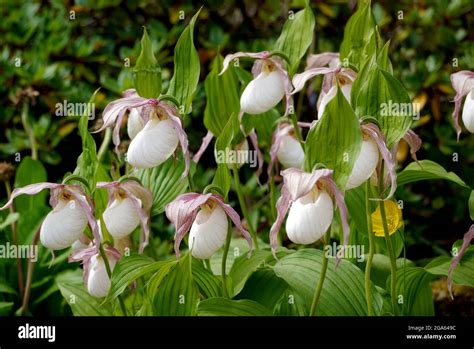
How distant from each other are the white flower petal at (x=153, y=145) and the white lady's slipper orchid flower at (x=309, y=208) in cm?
27

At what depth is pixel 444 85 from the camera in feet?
8.35

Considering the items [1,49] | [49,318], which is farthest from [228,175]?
[1,49]

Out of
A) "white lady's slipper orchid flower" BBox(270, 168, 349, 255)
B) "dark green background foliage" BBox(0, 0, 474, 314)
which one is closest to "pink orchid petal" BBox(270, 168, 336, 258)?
"white lady's slipper orchid flower" BBox(270, 168, 349, 255)

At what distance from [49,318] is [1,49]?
4.48 ft

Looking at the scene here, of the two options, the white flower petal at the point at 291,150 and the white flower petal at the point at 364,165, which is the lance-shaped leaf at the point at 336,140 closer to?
the white flower petal at the point at 364,165

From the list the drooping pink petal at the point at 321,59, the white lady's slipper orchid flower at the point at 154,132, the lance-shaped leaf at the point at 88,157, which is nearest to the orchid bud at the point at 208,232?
the white lady's slipper orchid flower at the point at 154,132

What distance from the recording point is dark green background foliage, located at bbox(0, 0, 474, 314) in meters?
2.48

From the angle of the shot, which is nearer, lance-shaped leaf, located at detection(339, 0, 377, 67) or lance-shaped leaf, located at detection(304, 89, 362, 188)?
lance-shaped leaf, located at detection(304, 89, 362, 188)

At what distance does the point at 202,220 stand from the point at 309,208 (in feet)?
0.70

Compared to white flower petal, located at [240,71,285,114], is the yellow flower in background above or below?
below

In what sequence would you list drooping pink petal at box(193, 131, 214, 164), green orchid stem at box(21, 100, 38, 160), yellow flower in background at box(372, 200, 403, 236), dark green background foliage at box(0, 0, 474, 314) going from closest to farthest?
yellow flower in background at box(372, 200, 403, 236), drooping pink petal at box(193, 131, 214, 164), green orchid stem at box(21, 100, 38, 160), dark green background foliage at box(0, 0, 474, 314)

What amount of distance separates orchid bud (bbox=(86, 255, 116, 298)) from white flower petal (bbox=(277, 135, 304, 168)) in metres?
0.47

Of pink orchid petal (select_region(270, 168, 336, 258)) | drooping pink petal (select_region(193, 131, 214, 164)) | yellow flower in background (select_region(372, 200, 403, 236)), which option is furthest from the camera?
Result: drooping pink petal (select_region(193, 131, 214, 164))

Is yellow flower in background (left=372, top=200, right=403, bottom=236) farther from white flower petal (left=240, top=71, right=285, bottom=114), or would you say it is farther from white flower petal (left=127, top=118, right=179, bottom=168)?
white flower petal (left=127, top=118, right=179, bottom=168)
